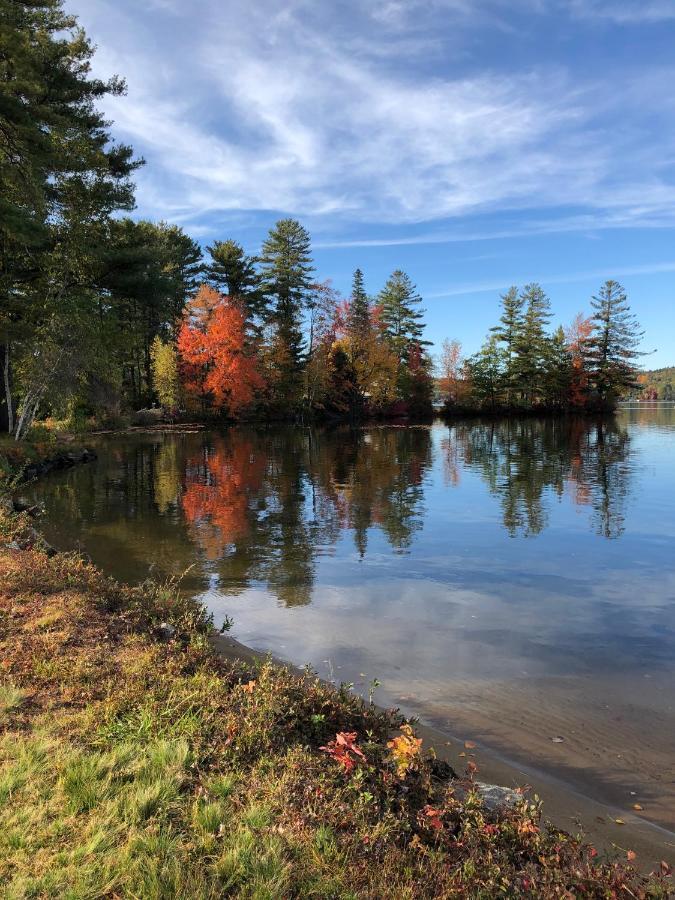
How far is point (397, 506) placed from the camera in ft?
48.6

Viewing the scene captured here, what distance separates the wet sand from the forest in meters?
17.4

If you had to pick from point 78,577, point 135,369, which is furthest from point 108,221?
point 135,369

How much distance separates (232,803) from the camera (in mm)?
2914

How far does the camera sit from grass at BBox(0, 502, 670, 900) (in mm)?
2449

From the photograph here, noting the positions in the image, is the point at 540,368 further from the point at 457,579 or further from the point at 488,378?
the point at 457,579

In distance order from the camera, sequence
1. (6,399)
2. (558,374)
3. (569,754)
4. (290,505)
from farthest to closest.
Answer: (558,374) → (6,399) → (290,505) → (569,754)

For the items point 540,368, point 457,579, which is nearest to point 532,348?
point 540,368

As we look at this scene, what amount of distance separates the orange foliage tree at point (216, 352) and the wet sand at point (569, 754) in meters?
43.2

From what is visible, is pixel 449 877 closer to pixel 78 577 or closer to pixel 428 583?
pixel 78 577

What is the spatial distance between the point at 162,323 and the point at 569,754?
56572 mm

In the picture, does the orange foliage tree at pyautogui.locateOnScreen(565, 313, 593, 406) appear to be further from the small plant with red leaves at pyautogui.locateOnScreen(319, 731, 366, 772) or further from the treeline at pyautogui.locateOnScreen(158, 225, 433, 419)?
the small plant with red leaves at pyautogui.locateOnScreen(319, 731, 366, 772)

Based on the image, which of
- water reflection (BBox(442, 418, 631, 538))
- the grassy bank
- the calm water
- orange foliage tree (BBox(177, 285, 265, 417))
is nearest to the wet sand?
the calm water

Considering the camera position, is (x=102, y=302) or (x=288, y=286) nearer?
(x=102, y=302)

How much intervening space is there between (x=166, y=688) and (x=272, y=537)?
24.6 ft
